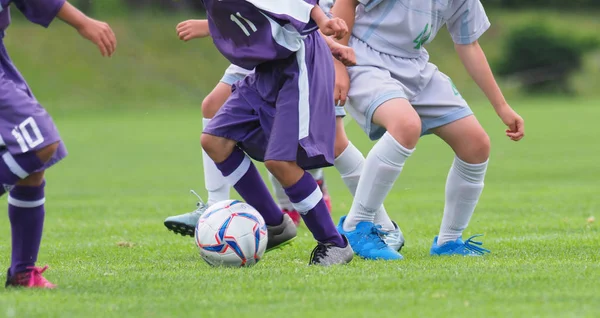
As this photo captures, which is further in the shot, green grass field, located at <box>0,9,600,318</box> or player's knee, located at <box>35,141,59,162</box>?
player's knee, located at <box>35,141,59,162</box>

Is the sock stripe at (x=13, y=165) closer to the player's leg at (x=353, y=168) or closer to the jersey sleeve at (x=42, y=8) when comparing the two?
the jersey sleeve at (x=42, y=8)

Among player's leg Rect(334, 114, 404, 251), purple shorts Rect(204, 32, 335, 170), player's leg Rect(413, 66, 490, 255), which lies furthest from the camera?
player's leg Rect(334, 114, 404, 251)

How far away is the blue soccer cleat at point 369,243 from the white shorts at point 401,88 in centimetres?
55

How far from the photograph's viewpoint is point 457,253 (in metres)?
5.98

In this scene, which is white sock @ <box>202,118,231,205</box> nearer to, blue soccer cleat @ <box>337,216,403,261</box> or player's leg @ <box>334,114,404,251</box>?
player's leg @ <box>334,114,404,251</box>

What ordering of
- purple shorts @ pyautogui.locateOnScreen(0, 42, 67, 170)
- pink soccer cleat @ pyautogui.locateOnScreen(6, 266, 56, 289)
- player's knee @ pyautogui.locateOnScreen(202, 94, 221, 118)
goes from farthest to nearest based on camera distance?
1. player's knee @ pyautogui.locateOnScreen(202, 94, 221, 118)
2. pink soccer cleat @ pyautogui.locateOnScreen(6, 266, 56, 289)
3. purple shorts @ pyautogui.locateOnScreen(0, 42, 67, 170)

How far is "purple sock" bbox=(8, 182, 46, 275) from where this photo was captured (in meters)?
4.65

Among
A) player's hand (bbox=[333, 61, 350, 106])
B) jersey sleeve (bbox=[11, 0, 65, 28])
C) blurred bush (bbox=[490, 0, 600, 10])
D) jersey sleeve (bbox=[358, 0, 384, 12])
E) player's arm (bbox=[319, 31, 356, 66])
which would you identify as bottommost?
blurred bush (bbox=[490, 0, 600, 10])

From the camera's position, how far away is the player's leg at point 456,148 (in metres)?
5.81

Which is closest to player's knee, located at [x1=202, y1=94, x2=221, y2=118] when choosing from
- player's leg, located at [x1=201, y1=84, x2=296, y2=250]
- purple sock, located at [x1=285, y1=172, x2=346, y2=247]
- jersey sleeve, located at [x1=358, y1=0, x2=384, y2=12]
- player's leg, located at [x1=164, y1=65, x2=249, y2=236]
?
player's leg, located at [x1=164, y1=65, x2=249, y2=236]

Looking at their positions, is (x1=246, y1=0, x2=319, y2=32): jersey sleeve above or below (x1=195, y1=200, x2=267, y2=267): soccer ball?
above

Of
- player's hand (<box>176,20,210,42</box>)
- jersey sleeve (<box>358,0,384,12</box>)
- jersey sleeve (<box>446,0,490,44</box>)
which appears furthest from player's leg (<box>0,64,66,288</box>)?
jersey sleeve (<box>446,0,490,44</box>)

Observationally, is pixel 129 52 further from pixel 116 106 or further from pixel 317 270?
pixel 317 270

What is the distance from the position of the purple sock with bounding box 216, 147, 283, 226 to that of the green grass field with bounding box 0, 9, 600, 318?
27 cm
